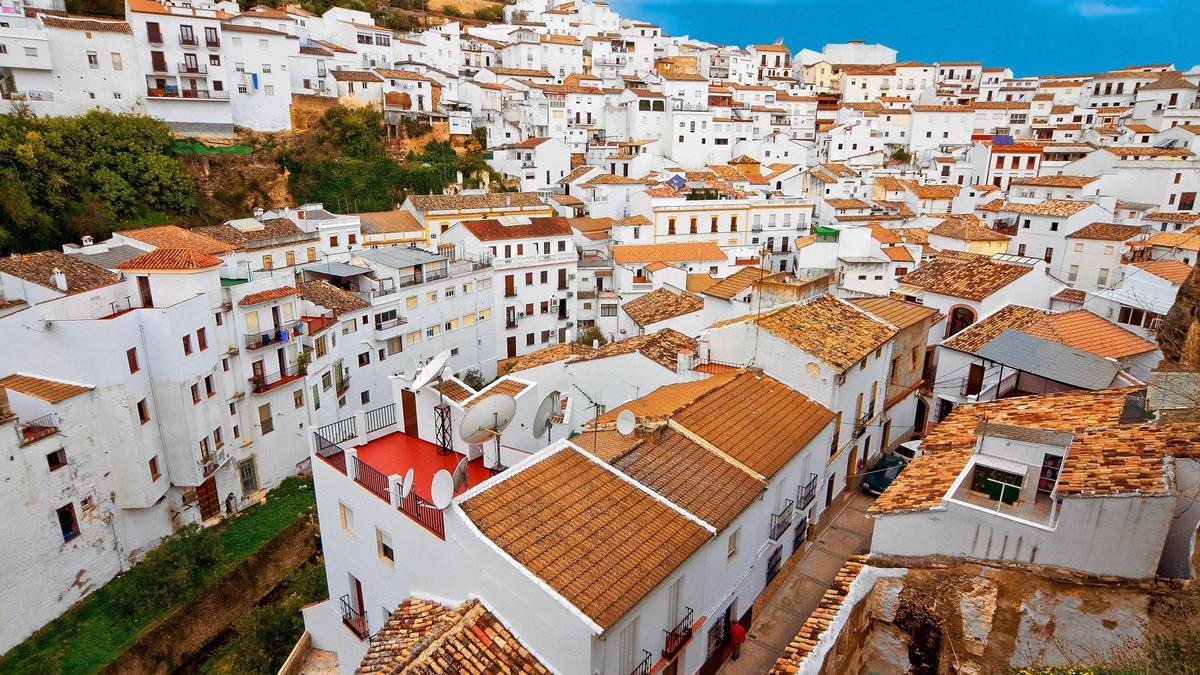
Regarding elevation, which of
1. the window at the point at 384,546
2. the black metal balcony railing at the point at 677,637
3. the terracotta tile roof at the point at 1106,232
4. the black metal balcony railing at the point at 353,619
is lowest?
the black metal balcony railing at the point at 353,619

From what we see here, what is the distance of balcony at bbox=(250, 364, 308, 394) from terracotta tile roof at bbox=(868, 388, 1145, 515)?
77.5ft

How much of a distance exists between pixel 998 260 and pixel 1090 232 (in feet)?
50.5

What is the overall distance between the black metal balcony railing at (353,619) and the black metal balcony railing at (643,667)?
6637 mm

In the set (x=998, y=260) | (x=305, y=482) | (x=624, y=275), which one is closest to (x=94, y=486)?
(x=305, y=482)

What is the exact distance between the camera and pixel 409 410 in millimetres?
14797

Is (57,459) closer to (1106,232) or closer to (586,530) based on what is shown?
(586,530)

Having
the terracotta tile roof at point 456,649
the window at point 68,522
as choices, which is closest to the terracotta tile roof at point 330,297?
the window at point 68,522

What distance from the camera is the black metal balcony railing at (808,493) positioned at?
1570cm

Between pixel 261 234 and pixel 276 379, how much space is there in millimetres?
12033

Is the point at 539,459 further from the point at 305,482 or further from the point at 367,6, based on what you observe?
the point at 367,6

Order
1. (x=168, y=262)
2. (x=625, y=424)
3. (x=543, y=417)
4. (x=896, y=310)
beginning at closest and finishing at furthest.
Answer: (x=625, y=424), (x=543, y=417), (x=896, y=310), (x=168, y=262)

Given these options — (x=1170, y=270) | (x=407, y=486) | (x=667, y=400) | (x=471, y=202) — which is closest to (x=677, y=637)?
(x=407, y=486)

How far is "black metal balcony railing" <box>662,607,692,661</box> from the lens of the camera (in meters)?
11.0

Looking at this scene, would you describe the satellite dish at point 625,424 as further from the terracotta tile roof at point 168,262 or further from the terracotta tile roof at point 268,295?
the terracotta tile roof at point 268,295
